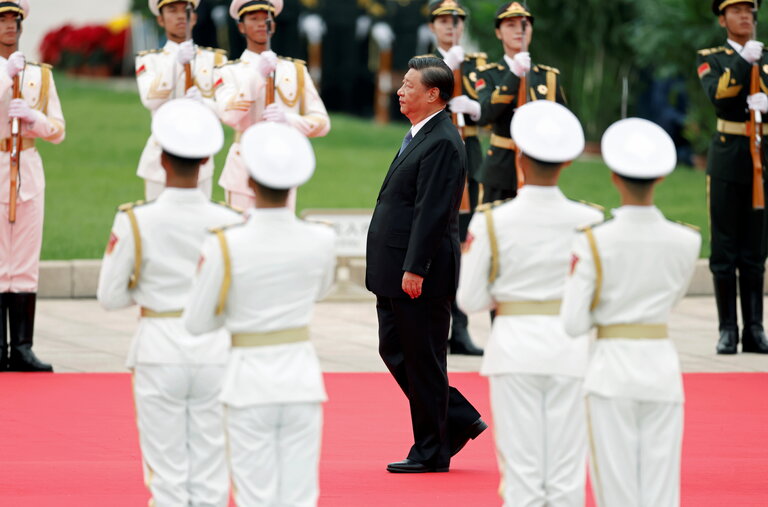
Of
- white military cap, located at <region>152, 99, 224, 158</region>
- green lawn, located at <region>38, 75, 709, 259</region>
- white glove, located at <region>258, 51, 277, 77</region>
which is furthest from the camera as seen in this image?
green lawn, located at <region>38, 75, 709, 259</region>

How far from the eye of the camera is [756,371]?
352 inches

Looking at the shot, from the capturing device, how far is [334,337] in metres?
10.1

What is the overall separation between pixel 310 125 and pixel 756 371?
2.79 m

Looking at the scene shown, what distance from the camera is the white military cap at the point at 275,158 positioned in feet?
15.5

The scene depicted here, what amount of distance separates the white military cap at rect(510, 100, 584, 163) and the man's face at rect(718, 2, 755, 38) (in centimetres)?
446

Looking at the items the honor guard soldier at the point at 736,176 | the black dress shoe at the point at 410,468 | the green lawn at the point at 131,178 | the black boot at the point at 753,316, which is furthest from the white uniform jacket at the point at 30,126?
the black boot at the point at 753,316

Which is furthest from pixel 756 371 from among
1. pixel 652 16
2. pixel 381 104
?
pixel 381 104

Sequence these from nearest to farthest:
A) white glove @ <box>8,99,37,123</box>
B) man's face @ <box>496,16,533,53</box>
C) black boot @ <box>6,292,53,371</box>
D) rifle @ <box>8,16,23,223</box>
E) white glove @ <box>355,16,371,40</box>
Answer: white glove @ <box>8,99,37,123</box> < rifle @ <box>8,16,23,223</box> < black boot @ <box>6,292,53,371</box> < man's face @ <box>496,16,533,53</box> < white glove @ <box>355,16,371,40</box>

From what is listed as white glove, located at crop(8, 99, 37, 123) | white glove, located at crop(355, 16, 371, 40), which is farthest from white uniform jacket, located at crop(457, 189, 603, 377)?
white glove, located at crop(355, 16, 371, 40)

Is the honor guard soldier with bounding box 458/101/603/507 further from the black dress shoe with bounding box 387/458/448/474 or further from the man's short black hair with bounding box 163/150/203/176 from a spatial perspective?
the black dress shoe with bounding box 387/458/448/474

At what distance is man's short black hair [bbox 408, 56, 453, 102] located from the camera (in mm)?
6371

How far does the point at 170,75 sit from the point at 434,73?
10.0 ft

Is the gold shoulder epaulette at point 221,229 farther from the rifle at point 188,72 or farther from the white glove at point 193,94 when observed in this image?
the rifle at point 188,72

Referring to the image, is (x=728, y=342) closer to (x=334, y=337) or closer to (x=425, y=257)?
(x=334, y=337)
